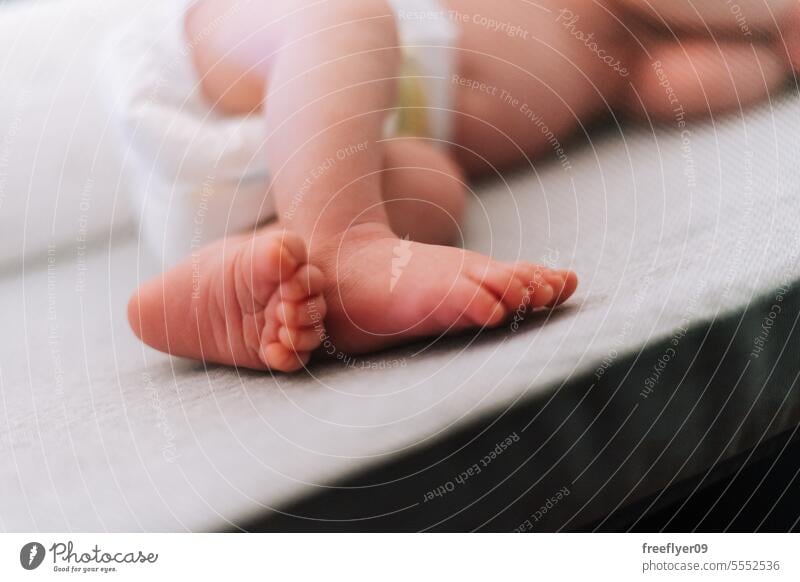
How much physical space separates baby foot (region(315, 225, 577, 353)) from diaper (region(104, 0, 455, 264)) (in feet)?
0.21

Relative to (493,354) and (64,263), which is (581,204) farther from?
(64,263)

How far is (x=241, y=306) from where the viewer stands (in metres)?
0.37

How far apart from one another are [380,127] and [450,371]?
0.13 metres

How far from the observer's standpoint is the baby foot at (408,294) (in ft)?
1.24

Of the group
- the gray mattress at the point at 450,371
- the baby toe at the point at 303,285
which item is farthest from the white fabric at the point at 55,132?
the baby toe at the point at 303,285

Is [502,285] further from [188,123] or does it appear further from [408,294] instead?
[188,123]

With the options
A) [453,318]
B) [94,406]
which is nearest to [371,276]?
[453,318]

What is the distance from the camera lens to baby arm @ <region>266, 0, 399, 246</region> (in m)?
0.39
